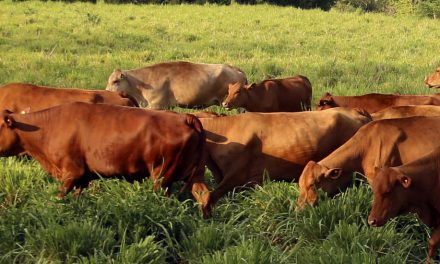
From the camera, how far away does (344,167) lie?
7.19 metres

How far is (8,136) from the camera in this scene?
7.24m

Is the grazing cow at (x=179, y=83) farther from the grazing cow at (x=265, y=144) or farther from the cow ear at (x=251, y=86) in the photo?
the grazing cow at (x=265, y=144)

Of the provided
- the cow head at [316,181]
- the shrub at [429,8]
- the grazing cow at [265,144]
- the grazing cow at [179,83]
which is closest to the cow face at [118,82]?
the grazing cow at [179,83]

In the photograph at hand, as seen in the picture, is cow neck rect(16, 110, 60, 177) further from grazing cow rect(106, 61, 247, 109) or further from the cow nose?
grazing cow rect(106, 61, 247, 109)

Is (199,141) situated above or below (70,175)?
above

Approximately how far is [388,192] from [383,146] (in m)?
1.37

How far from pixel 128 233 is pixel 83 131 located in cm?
147

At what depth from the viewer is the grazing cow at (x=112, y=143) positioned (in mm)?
6809

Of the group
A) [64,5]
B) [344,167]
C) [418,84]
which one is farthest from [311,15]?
[344,167]

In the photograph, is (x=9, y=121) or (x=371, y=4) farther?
(x=371, y=4)

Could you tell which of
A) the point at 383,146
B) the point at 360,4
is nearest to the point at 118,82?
the point at 383,146

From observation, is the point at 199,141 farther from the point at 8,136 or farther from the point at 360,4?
the point at 360,4

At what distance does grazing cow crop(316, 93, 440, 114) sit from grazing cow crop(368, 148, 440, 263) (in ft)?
11.3

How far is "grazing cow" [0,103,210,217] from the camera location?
268 inches
